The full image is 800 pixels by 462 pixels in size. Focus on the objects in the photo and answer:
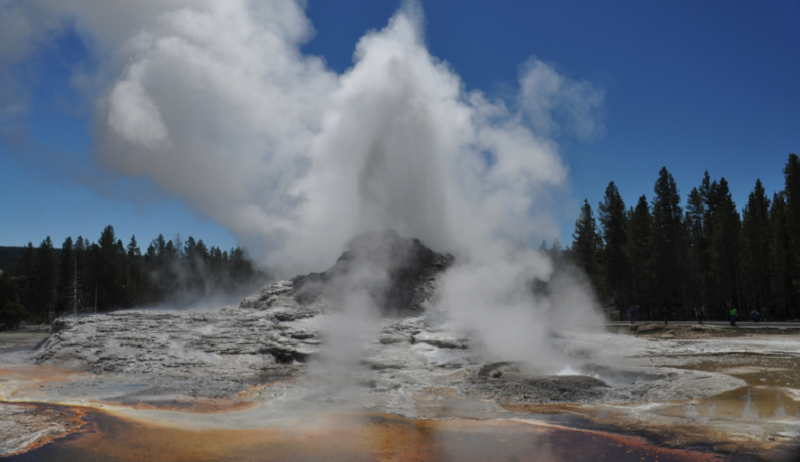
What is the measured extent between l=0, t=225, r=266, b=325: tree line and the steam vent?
85.7 ft

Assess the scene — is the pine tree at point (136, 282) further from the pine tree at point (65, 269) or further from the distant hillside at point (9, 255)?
the distant hillside at point (9, 255)

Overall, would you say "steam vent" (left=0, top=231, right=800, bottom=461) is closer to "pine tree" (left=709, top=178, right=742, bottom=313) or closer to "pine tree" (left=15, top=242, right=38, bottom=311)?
"pine tree" (left=709, top=178, right=742, bottom=313)

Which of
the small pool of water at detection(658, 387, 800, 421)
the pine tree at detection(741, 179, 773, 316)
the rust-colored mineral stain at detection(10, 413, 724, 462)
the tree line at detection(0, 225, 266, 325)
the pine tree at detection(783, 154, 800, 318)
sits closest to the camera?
the rust-colored mineral stain at detection(10, 413, 724, 462)

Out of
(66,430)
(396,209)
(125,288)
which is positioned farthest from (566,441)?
(125,288)

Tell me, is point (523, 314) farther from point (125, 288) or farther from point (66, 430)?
point (125, 288)

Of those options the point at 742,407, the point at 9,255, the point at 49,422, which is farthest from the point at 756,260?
the point at 9,255

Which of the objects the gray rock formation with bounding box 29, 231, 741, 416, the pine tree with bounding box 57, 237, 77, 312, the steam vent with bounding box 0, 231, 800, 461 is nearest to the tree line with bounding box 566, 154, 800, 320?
the steam vent with bounding box 0, 231, 800, 461

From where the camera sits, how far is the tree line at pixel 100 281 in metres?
46.2

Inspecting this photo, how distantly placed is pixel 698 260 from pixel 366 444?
46592mm

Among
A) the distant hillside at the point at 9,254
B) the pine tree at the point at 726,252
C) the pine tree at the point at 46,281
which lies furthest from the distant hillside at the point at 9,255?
the pine tree at the point at 726,252

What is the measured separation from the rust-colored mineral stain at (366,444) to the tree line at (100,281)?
36330 mm

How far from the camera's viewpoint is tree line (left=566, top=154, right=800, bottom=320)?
37375 millimetres

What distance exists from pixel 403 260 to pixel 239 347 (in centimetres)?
833

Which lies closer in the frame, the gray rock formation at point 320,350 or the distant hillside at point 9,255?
the gray rock formation at point 320,350
